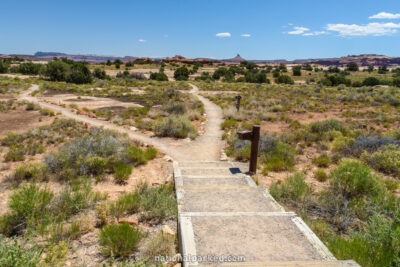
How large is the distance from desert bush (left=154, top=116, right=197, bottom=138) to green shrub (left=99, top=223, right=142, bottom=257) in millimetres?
7236

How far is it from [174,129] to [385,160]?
7.51m

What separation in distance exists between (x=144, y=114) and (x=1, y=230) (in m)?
12.0

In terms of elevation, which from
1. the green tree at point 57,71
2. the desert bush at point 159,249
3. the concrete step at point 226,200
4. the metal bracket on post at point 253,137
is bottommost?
the desert bush at point 159,249

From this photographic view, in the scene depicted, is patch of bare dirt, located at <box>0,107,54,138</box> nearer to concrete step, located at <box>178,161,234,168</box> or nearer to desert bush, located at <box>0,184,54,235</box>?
desert bush, located at <box>0,184,54,235</box>

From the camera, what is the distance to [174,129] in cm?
1065

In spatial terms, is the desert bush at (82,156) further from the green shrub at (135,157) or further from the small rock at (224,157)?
the small rock at (224,157)

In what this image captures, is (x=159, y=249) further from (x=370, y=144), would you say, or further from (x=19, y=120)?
(x=19, y=120)

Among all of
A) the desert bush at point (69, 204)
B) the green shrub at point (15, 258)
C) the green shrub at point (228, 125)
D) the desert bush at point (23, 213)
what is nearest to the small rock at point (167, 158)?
the desert bush at point (69, 204)

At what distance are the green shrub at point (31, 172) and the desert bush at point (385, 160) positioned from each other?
9071 millimetres

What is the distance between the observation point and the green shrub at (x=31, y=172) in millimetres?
6039

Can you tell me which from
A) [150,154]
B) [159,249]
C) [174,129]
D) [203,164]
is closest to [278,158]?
[203,164]

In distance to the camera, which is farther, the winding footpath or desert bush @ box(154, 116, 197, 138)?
desert bush @ box(154, 116, 197, 138)

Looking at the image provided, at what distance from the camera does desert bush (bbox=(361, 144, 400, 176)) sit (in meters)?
6.66

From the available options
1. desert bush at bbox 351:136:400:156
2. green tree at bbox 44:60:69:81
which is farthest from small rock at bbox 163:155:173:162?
green tree at bbox 44:60:69:81
